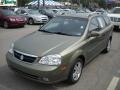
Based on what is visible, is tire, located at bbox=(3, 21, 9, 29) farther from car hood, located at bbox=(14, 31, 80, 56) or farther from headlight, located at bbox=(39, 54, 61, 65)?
headlight, located at bbox=(39, 54, 61, 65)

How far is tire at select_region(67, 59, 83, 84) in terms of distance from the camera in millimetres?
4741

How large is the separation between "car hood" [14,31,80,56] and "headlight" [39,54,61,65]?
0.11 meters

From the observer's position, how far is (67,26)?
576 cm

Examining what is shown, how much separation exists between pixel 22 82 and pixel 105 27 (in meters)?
3.58

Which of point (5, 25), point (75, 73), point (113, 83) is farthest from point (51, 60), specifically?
point (5, 25)

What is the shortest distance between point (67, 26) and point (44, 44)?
1.23m

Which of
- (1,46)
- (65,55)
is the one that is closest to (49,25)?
(65,55)

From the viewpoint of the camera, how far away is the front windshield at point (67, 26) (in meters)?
5.54

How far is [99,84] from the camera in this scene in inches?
196

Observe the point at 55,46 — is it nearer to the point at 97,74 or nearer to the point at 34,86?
the point at 34,86

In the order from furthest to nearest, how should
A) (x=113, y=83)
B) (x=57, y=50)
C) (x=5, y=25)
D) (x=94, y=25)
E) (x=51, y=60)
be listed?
(x=5, y=25) → (x=94, y=25) → (x=113, y=83) → (x=57, y=50) → (x=51, y=60)

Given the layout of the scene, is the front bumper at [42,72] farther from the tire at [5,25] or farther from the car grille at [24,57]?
the tire at [5,25]

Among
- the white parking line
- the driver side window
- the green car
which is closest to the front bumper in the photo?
the green car

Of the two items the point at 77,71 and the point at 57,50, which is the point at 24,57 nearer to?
the point at 57,50
